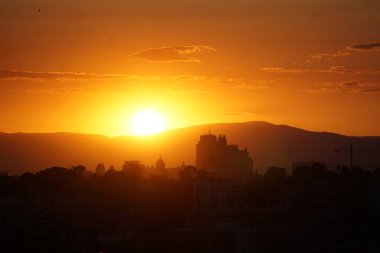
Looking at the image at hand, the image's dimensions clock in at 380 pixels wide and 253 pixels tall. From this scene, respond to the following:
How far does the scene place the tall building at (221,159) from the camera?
294 feet

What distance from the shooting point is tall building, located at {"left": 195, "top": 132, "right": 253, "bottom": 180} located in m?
89.5

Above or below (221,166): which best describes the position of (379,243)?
below

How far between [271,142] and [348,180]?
7555 cm

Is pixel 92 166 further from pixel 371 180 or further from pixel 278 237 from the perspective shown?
pixel 278 237

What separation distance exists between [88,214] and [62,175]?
44.9ft

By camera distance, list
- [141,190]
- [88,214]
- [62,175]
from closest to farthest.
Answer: [88,214] < [141,190] < [62,175]

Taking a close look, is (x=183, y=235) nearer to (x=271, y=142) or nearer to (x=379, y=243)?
(x=379, y=243)

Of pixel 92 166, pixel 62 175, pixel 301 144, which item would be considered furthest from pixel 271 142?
pixel 62 175

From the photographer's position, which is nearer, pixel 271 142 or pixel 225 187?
pixel 225 187

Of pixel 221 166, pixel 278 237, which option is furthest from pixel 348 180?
pixel 221 166

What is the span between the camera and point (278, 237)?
47.0m

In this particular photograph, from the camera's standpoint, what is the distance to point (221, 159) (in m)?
92.4

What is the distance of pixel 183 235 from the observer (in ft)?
156

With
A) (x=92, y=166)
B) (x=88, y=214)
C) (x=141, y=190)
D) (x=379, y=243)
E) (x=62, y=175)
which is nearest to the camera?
(x=379, y=243)
